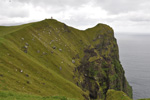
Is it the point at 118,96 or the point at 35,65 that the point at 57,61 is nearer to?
the point at 35,65

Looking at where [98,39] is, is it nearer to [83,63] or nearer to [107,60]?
[107,60]

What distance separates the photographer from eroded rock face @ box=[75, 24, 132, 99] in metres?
111

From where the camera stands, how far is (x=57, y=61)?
92.1 metres

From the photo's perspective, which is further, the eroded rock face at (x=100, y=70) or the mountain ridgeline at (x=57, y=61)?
the eroded rock face at (x=100, y=70)

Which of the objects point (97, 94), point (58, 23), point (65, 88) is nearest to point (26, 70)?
point (65, 88)

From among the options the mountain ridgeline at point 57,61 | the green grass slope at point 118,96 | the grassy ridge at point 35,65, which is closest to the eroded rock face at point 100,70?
the mountain ridgeline at point 57,61

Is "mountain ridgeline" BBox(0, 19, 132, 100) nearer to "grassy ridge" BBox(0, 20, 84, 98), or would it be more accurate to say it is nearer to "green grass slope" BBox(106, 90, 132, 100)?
"grassy ridge" BBox(0, 20, 84, 98)

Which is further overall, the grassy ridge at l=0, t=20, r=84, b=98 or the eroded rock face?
the eroded rock face

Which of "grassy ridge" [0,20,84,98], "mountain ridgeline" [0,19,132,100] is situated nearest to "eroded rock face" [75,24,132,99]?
"mountain ridgeline" [0,19,132,100]

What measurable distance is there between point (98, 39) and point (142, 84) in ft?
321

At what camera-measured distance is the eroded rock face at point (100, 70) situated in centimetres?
11054

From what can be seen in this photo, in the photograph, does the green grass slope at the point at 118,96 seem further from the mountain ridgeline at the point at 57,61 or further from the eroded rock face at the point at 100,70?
the eroded rock face at the point at 100,70

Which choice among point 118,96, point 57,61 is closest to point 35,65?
point 57,61

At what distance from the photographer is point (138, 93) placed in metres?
161
